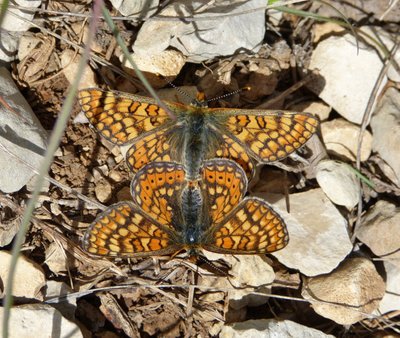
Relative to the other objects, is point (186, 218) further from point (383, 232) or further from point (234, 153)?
point (383, 232)

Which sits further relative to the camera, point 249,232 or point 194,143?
point 194,143

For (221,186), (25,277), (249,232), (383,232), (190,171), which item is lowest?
(25,277)

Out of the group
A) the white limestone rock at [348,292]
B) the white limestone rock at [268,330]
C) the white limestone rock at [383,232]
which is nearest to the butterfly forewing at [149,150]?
the white limestone rock at [268,330]

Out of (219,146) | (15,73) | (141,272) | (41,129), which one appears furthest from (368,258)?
(15,73)

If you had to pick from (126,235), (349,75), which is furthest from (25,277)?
(349,75)

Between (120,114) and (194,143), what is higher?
(120,114)

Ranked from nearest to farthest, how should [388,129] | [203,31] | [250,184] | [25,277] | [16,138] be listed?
[25,277] < [16,138] < [203,31] < [250,184] < [388,129]

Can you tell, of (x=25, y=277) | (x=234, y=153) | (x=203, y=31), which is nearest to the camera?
(x=25, y=277)

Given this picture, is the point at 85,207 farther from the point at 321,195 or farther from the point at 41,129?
the point at 321,195
